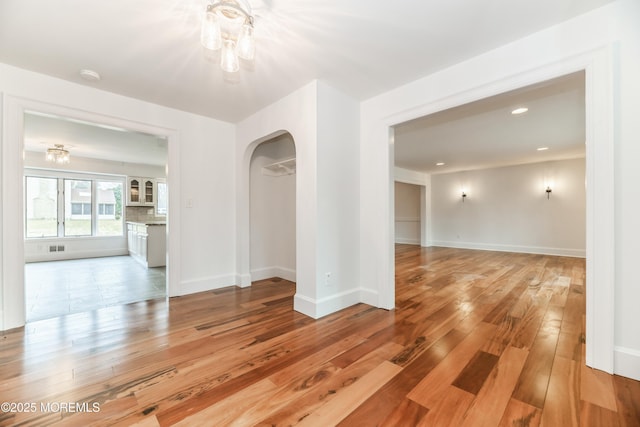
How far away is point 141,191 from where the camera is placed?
7.25 meters

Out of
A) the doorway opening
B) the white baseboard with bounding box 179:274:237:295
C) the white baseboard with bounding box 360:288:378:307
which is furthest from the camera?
the doorway opening

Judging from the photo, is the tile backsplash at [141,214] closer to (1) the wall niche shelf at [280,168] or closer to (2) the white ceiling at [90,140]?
(2) the white ceiling at [90,140]

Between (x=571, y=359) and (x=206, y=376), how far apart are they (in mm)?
2500

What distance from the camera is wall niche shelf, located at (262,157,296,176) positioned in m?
3.92

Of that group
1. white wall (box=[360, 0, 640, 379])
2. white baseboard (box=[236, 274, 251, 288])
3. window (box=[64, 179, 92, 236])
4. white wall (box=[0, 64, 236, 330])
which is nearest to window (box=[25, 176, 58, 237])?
window (box=[64, 179, 92, 236])

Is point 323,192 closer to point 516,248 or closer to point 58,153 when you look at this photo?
point 58,153

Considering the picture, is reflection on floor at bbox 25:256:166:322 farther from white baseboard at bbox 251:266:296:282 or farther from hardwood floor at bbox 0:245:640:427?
white baseboard at bbox 251:266:296:282

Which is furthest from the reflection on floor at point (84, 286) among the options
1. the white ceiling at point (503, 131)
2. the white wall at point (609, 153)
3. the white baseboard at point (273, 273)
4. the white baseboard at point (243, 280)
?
the white wall at point (609, 153)

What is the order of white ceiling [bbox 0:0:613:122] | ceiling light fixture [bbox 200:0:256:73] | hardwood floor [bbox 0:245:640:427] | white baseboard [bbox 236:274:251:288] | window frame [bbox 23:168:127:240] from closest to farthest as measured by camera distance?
1. hardwood floor [bbox 0:245:640:427]
2. ceiling light fixture [bbox 200:0:256:73]
3. white ceiling [bbox 0:0:613:122]
4. white baseboard [bbox 236:274:251:288]
5. window frame [bbox 23:168:127:240]

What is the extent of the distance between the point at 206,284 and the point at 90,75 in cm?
260

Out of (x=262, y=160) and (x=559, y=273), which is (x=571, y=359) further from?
(x=262, y=160)

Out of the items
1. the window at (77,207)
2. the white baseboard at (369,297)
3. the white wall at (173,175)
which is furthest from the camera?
the window at (77,207)

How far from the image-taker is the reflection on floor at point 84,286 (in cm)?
296

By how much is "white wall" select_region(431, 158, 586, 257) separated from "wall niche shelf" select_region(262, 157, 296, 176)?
20.4ft
